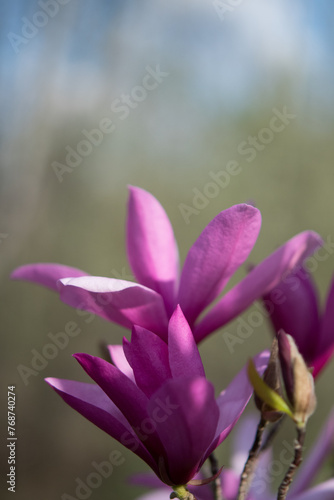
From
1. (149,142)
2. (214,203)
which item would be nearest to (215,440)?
(149,142)

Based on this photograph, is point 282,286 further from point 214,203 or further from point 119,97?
point 214,203

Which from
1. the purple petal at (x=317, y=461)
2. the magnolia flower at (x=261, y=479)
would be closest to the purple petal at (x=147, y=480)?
the magnolia flower at (x=261, y=479)

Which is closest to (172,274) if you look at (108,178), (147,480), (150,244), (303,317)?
(150,244)

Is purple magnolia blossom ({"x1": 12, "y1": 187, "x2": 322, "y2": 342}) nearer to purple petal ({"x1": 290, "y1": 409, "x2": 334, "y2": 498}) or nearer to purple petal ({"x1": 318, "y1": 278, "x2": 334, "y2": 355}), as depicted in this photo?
purple petal ({"x1": 318, "y1": 278, "x2": 334, "y2": 355})

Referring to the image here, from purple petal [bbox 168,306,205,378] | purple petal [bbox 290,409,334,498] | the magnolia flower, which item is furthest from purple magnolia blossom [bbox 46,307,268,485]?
purple petal [bbox 290,409,334,498]

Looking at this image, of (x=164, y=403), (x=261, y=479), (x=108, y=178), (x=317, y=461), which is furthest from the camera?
(x=108, y=178)

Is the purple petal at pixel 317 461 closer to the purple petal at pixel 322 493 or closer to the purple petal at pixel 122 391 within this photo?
the purple petal at pixel 322 493

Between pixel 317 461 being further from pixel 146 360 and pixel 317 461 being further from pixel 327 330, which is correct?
pixel 146 360
